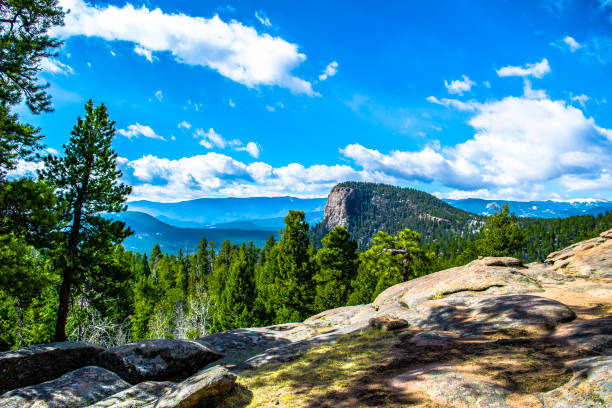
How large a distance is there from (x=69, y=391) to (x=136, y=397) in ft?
8.18

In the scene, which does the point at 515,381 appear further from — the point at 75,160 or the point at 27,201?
the point at 75,160

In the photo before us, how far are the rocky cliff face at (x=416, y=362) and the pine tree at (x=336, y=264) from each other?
739 inches

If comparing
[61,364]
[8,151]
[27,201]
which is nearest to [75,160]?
[8,151]

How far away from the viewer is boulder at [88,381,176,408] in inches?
302

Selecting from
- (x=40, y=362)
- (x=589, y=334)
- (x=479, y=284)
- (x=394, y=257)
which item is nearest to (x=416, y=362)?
(x=589, y=334)

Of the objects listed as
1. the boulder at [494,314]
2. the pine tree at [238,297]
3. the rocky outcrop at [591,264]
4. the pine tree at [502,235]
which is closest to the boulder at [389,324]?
the boulder at [494,314]

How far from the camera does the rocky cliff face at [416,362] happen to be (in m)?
5.29

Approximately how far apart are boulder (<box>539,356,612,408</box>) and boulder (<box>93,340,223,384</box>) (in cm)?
1147

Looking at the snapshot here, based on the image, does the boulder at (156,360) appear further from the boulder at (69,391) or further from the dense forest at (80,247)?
the dense forest at (80,247)

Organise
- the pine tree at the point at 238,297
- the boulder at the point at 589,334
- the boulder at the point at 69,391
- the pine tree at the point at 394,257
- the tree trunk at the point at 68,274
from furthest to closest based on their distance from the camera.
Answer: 1. the pine tree at the point at 238,297
2. the pine tree at the point at 394,257
3. the tree trunk at the point at 68,274
4. the boulder at the point at 69,391
5. the boulder at the point at 589,334

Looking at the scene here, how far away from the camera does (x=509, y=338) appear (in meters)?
7.61

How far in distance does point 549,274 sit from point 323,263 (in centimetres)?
2235

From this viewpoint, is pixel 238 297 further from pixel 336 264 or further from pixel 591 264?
pixel 591 264

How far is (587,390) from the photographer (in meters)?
4.48
